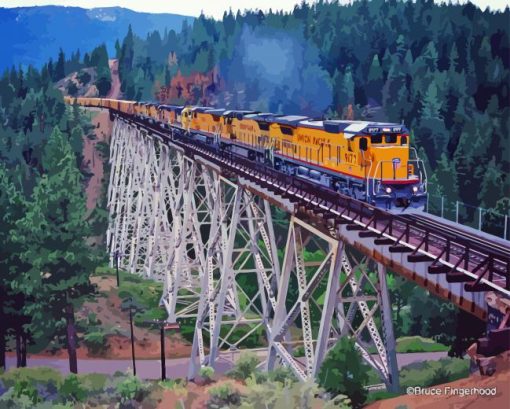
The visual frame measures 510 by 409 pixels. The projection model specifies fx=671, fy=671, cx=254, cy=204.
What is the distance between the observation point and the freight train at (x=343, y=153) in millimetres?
21594

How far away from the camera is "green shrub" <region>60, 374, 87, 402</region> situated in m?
23.8

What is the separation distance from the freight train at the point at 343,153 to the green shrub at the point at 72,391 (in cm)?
1177

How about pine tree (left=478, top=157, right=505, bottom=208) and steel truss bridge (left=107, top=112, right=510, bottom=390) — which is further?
pine tree (left=478, top=157, right=505, bottom=208)

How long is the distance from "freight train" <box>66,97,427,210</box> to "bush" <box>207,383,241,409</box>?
729 cm

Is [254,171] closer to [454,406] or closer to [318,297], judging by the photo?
[454,406]

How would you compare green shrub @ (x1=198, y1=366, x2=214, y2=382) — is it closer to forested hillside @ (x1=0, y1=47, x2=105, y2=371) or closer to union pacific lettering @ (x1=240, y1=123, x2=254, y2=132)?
forested hillside @ (x1=0, y1=47, x2=105, y2=371)

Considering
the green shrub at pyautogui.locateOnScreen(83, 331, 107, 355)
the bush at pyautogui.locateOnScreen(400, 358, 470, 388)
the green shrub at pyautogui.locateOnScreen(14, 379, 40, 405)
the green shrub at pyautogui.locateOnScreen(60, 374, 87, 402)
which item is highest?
the green shrub at pyautogui.locateOnScreen(14, 379, 40, 405)

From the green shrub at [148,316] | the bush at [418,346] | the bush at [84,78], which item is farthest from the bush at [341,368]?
the bush at [84,78]

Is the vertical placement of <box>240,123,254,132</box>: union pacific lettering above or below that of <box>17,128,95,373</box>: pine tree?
above

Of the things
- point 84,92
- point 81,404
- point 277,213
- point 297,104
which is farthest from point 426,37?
point 81,404

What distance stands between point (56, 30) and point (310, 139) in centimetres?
12195

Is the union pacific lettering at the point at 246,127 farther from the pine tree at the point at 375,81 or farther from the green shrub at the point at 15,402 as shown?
the pine tree at the point at 375,81

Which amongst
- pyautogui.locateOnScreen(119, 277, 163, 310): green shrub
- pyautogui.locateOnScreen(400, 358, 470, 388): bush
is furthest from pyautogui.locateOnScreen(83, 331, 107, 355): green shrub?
pyautogui.locateOnScreen(400, 358, 470, 388): bush

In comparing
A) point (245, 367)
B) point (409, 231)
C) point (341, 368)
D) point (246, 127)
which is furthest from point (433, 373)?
point (246, 127)
